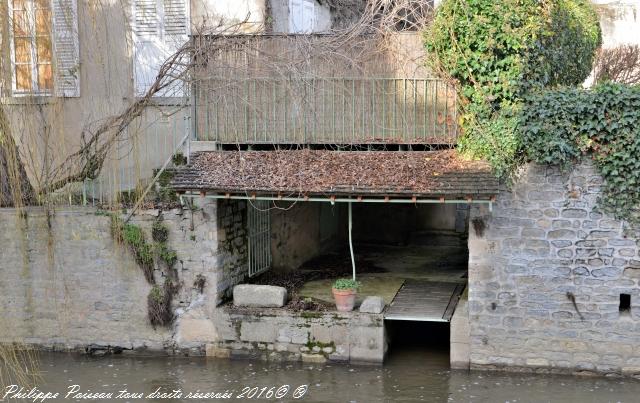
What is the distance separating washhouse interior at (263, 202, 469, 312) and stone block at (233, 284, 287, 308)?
0.59 metres

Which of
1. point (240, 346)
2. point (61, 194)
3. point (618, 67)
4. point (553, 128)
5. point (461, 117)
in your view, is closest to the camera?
point (553, 128)

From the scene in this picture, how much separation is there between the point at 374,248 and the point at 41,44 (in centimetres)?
775

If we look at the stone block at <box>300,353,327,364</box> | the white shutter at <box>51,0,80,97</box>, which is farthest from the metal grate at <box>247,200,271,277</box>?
the white shutter at <box>51,0,80,97</box>

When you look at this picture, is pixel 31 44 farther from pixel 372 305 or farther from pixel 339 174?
pixel 372 305

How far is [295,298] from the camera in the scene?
→ 35.5 feet

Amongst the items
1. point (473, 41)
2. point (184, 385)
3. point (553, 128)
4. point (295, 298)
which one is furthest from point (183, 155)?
point (553, 128)

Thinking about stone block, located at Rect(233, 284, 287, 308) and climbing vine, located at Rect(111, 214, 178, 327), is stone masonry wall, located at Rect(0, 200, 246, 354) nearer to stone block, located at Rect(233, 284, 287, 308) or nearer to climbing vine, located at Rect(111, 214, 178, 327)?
climbing vine, located at Rect(111, 214, 178, 327)

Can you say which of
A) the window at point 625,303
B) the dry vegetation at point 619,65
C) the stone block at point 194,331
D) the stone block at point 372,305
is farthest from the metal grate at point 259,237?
the dry vegetation at point 619,65

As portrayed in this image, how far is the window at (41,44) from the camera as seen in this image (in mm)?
9125

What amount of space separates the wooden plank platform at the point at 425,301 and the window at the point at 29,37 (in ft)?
17.3

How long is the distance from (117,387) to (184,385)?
798mm

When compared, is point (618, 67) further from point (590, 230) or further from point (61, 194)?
point (61, 194)

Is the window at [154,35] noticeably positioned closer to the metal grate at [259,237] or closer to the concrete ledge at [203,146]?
the concrete ledge at [203,146]

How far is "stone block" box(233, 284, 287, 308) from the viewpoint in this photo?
10477mm
